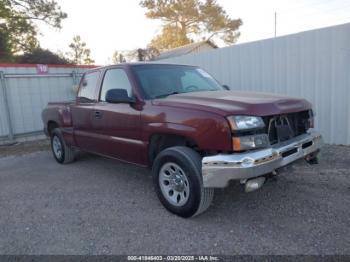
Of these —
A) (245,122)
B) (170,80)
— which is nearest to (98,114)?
(170,80)

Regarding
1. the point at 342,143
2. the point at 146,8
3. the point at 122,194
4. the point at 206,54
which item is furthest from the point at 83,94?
the point at 146,8

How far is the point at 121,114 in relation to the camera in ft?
13.1

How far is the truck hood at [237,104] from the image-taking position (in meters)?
2.90

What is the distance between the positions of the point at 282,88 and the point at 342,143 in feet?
5.55

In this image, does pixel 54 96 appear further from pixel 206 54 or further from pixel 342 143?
pixel 342 143

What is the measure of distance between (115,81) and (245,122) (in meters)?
2.26

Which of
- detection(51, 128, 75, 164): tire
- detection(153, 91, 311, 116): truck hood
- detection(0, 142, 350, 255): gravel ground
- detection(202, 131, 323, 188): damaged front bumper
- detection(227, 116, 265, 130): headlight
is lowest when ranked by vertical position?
detection(0, 142, 350, 255): gravel ground

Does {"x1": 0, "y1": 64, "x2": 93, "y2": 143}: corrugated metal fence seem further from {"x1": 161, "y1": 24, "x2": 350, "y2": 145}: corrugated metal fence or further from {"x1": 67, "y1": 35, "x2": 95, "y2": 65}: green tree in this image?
{"x1": 67, "y1": 35, "x2": 95, "y2": 65}: green tree

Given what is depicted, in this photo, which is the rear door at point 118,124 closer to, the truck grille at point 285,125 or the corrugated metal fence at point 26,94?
the truck grille at point 285,125

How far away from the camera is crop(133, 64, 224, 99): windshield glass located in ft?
12.7

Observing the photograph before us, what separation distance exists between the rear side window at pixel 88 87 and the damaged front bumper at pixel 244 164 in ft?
8.85

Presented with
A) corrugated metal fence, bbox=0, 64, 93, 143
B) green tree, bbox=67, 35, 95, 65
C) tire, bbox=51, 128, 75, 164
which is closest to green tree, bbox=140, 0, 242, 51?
green tree, bbox=67, 35, 95, 65

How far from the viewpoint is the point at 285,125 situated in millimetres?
3283

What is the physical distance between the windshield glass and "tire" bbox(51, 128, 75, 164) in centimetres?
271
